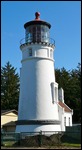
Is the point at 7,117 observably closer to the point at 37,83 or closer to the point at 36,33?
the point at 37,83

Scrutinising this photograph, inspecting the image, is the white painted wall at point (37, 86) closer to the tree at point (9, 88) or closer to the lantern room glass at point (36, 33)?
the lantern room glass at point (36, 33)

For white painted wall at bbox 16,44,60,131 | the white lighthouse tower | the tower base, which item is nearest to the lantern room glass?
the white lighthouse tower

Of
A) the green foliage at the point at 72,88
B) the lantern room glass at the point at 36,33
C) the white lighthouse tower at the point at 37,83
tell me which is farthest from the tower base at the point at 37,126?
the green foliage at the point at 72,88

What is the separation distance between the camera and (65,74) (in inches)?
2324

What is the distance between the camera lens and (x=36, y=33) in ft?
93.6

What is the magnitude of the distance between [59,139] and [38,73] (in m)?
6.01

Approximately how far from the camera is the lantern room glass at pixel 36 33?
2845 cm

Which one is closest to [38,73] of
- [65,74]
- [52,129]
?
[52,129]

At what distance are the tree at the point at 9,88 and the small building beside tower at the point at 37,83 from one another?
25768 millimetres

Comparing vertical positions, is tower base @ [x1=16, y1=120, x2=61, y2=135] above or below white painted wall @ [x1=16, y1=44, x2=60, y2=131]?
below

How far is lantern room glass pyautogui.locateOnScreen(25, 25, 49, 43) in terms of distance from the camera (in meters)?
28.5

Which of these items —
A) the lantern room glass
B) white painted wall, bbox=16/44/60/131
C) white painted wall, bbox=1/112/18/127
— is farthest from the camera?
white painted wall, bbox=1/112/18/127

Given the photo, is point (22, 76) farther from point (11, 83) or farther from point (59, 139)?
point (11, 83)

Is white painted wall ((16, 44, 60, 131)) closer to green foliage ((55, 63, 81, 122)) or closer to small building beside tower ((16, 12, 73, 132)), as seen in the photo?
small building beside tower ((16, 12, 73, 132))
